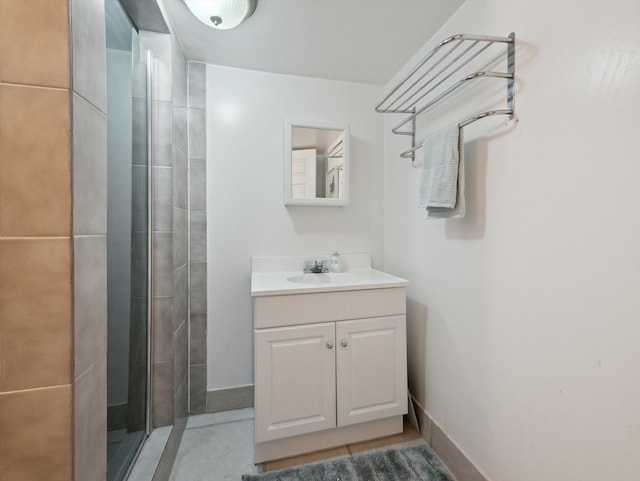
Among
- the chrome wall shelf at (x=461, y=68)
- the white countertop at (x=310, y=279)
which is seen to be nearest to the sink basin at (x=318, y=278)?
the white countertop at (x=310, y=279)

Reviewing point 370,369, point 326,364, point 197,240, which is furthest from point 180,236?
point 370,369

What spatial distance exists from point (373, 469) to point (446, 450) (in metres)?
0.36

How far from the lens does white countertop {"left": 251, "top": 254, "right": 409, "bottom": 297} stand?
1.31 m

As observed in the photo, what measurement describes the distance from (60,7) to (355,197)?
1.58m

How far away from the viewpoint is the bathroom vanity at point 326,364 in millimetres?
1277

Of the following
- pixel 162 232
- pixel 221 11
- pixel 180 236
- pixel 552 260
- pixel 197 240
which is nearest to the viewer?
pixel 552 260

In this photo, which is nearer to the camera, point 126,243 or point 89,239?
point 89,239

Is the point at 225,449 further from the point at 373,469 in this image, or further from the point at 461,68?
the point at 461,68


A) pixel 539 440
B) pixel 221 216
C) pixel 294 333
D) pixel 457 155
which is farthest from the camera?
pixel 221 216

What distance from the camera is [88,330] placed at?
25.1 inches

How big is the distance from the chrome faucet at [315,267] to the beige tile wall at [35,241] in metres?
1.28

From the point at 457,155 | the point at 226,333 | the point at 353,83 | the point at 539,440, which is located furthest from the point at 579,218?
the point at 226,333

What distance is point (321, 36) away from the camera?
1429mm

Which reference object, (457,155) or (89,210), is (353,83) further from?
(89,210)
